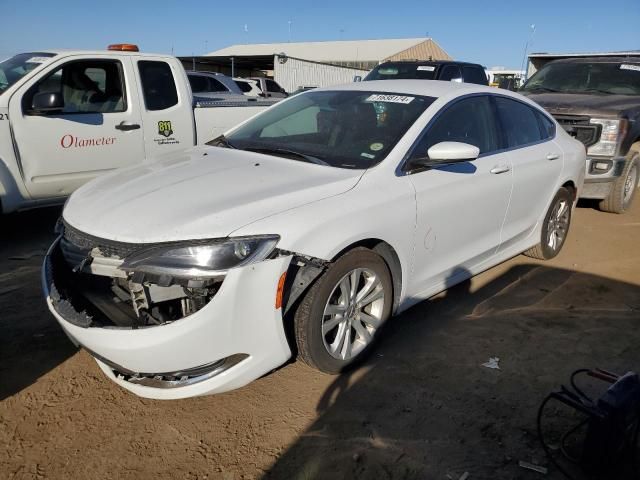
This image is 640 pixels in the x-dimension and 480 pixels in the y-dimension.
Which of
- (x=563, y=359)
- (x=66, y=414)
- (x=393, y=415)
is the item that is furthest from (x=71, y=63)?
(x=563, y=359)

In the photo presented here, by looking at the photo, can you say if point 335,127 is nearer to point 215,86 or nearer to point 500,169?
point 500,169

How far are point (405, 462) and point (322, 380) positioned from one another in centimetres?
75

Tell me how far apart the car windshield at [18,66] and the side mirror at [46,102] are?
30cm

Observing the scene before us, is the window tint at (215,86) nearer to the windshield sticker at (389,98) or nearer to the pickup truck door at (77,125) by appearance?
the pickup truck door at (77,125)

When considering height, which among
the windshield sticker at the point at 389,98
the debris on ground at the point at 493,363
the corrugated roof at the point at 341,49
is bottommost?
the debris on ground at the point at 493,363

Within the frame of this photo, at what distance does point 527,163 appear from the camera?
13.6 ft

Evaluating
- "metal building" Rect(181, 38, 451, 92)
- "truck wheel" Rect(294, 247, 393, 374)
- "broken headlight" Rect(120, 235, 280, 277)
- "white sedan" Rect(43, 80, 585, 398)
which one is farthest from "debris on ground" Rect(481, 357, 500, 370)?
"metal building" Rect(181, 38, 451, 92)

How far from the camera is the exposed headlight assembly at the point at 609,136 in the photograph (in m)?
6.24

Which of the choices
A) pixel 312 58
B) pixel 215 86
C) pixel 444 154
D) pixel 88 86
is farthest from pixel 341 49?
pixel 444 154

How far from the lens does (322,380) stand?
3.01m

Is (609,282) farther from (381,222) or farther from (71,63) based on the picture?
(71,63)

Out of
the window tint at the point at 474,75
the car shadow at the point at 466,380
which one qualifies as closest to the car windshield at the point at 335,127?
the car shadow at the point at 466,380

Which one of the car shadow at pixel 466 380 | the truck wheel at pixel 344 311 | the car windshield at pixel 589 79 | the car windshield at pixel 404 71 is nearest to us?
the car shadow at pixel 466 380

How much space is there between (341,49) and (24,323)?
47.7m
